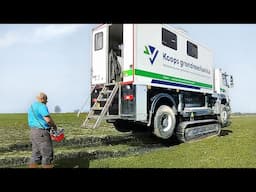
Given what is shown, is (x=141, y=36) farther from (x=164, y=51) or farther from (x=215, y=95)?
(x=215, y=95)

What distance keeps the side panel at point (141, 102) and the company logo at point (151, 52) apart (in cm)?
103

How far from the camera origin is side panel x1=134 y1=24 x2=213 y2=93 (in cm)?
991

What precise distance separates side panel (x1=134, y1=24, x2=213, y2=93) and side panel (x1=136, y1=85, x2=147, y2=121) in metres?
0.23

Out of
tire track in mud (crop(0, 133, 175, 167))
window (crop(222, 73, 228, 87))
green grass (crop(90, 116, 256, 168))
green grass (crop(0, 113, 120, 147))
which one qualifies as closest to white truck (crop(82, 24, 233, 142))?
tire track in mud (crop(0, 133, 175, 167))

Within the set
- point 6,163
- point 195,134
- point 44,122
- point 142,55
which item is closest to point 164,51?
point 142,55

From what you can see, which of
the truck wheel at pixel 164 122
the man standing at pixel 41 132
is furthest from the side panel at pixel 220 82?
the man standing at pixel 41 132

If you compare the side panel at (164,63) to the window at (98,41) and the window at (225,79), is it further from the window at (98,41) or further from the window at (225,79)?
the window at (225,79)

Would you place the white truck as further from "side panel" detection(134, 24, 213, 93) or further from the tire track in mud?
the tire track in mud

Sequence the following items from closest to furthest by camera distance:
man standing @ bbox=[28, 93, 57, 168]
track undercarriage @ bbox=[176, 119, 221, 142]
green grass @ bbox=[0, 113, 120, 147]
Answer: man standing @ bbox=[28, 93, 57, 168]
track undercarriage @ bbox=[176, 119, 221, 142]
green grass @ bbox=[0, 113, 120, 147]

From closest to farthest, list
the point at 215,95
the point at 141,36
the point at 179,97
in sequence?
the point at 141,36 < the point at 179,97 < the point at 215,95

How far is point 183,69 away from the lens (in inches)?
488

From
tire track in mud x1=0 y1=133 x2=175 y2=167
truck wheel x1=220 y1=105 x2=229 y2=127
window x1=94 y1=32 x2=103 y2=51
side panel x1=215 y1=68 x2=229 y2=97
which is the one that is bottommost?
tire track in mud x1=0 y1=133 x2=175 y2=167

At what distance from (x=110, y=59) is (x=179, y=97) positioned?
327 centimetres

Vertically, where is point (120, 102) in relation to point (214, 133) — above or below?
above
